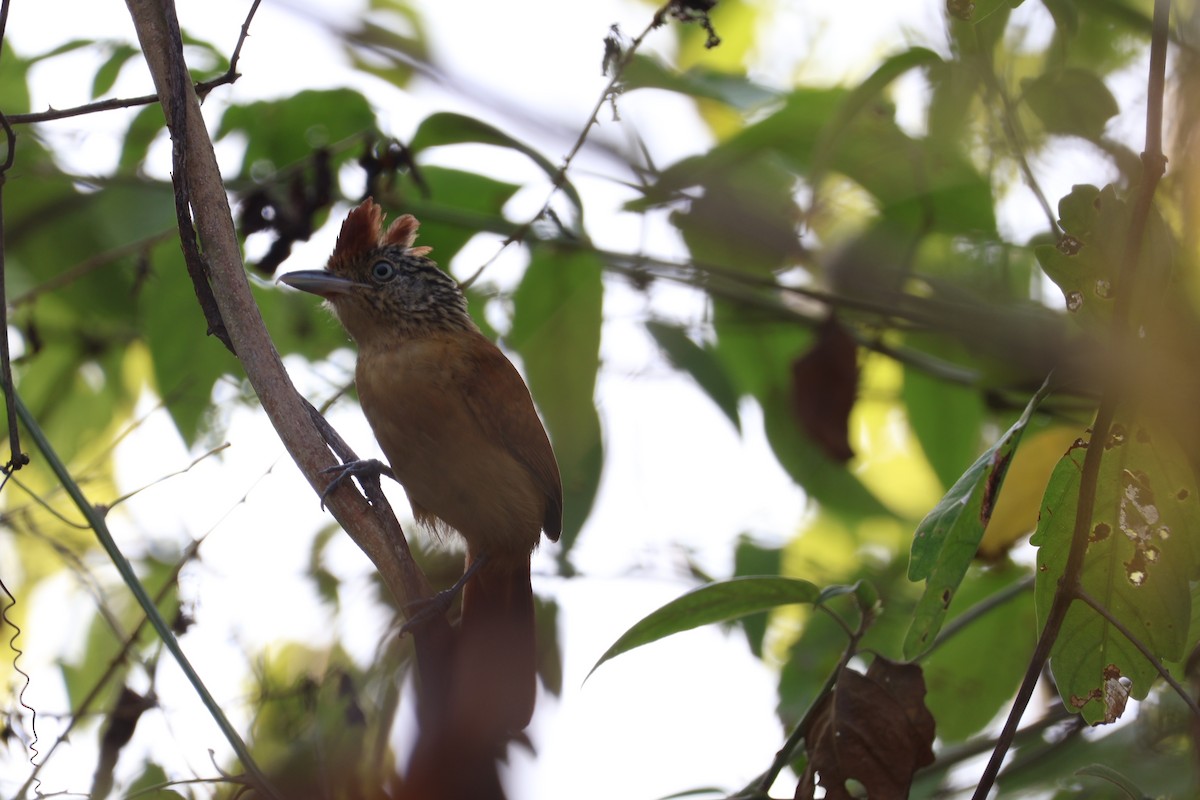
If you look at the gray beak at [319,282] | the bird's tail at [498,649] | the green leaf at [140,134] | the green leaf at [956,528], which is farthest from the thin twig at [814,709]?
the green leaf at [140,134]

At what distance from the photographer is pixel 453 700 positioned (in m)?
2.25

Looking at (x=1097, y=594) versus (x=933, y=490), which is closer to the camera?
(x=1097, y=594)

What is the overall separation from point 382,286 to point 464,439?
0.66 metres

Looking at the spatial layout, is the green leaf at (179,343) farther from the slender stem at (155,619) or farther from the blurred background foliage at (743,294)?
the slender stem at (155,619)

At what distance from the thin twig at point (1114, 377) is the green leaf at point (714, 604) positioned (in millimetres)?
468

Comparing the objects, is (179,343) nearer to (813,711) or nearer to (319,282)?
(319,282)

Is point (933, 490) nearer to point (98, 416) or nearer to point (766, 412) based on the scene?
point (766, 412)

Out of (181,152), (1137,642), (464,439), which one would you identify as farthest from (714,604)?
(464,439)

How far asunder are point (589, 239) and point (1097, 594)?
5.01ft

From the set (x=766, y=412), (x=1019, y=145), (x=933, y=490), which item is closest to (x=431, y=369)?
(x=766, y=412)

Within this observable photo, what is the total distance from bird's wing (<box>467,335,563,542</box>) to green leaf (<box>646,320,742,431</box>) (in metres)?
0.43

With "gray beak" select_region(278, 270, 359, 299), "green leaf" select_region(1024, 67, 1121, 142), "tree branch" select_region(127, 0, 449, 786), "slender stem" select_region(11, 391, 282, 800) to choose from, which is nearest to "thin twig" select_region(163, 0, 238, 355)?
"tree branch" select_region(127, 0, 449, 786)

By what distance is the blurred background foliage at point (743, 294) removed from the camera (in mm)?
2559

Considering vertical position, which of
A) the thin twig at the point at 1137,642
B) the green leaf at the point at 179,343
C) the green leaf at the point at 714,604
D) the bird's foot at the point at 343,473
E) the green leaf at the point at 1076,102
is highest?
the green leaf at the point at 179,343
